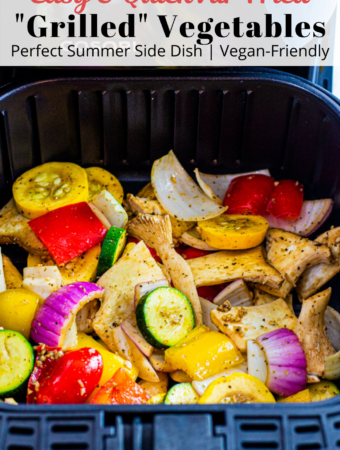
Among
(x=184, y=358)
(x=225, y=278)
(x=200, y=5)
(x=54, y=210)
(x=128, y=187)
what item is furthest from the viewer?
(x=128, y=187)

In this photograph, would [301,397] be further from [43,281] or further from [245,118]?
[245,118]

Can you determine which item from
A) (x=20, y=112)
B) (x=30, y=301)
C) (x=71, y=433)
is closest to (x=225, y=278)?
(x=30, y=301)

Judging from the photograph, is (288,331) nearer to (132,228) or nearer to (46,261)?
(132,228)

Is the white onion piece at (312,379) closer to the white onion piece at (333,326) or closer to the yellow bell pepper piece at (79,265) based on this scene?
the white onion piece at (333,326)

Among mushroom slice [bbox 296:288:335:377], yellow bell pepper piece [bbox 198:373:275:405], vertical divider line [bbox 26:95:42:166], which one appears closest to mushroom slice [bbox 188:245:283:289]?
mushroom slice [bbox 296:288:335:377]

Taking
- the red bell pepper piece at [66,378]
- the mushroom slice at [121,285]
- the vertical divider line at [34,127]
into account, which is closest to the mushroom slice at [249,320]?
the mushroom slice at [121,285]

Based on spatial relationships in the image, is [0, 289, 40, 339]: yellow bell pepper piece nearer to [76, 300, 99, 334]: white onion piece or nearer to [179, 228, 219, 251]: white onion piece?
[76, 300, 99, 334]: white onion piece

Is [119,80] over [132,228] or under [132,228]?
over
